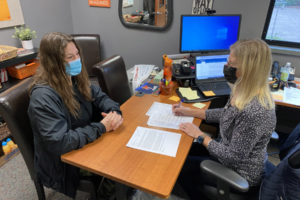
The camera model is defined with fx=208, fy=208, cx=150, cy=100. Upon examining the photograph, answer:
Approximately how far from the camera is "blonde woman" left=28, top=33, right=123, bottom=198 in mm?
1052

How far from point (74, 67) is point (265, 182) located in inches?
47.8

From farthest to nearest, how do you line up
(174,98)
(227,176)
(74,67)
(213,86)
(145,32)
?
(145,32)
(213,86)
(174,98)
(74,67)
(227,176)

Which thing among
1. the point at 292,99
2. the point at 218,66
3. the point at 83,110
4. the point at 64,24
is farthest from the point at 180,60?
the point at 64,24

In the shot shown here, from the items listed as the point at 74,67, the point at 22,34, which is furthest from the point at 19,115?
the point at 22,34

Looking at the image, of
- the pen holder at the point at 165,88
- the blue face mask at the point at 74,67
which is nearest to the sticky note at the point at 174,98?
the pen holder at the point at 165,88

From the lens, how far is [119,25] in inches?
106

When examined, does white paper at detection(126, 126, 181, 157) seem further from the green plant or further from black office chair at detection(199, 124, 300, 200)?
the green plant

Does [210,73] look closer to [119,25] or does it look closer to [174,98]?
[174,98]

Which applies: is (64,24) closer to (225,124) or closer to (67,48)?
(67,48)

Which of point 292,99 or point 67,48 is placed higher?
point 67,48

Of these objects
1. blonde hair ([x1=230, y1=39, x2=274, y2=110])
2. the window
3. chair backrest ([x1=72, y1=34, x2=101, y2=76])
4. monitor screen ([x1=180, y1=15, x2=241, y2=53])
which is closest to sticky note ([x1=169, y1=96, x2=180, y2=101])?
monitor screen ([x1=180, y1=15, x2=241, y2=53])

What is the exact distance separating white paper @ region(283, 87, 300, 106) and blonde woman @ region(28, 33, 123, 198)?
1377 mm

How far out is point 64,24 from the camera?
9.48 feet

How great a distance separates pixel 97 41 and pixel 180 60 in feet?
3.92
